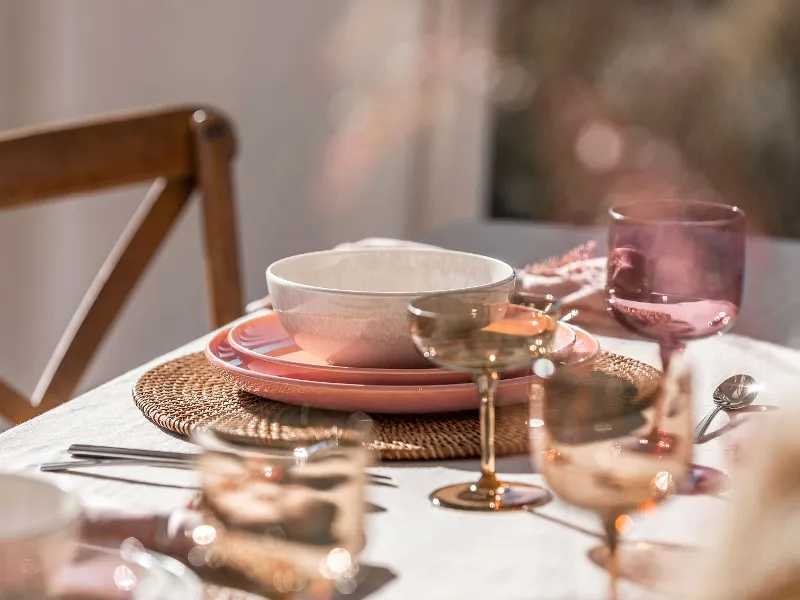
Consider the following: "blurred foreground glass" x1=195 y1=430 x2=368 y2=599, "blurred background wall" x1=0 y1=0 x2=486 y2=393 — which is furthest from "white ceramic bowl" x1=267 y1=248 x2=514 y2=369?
"blurred background wall" x1=0 y1=0 x2=486 y2=393

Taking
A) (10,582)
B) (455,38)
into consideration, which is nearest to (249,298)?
(455,38)

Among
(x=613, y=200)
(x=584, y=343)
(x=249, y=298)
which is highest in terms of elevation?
(x=584, y=343)

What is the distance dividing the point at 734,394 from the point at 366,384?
303 mm

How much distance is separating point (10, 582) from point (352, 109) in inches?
104

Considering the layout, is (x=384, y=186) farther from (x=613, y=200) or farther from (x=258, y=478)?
(x=258, y=478)

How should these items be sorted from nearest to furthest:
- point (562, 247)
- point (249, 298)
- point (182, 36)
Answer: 1. point (562, 247)
2. point (182, 36)
3. point (249, 298)

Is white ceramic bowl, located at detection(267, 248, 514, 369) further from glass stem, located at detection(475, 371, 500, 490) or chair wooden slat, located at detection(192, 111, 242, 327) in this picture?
chair wooden slat, located at detection(192, 111, 242, 327)

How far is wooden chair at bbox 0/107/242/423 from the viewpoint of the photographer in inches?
53.7

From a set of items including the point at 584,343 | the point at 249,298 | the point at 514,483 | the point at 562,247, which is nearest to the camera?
the point at 514,483

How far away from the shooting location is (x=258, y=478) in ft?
1.66

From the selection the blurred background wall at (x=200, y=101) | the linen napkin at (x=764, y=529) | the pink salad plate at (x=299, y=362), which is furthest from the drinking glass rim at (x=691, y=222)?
the blurred background wall at (x=200, y=101)

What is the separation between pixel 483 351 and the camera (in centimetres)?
67

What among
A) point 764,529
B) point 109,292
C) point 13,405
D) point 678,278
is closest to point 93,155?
point 109,292

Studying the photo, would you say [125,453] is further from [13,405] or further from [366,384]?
[13,405]
